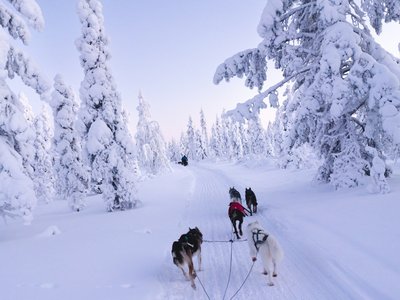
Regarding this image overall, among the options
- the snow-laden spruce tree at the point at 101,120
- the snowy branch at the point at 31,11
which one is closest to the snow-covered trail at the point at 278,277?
the snowy branch at the point at 31,11

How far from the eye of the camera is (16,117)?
11.5 m

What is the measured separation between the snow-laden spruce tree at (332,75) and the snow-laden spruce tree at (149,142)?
37897 mm

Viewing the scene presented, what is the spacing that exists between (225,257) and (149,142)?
1771 inches

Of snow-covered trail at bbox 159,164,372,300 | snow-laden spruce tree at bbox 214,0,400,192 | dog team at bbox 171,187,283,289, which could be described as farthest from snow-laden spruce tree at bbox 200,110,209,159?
dog team at bbox 171,187,283,289

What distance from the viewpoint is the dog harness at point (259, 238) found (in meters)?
6.79

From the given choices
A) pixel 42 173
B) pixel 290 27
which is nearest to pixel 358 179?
pixel 290 27

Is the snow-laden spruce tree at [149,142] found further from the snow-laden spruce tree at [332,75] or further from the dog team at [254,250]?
the dog team at [254,250]

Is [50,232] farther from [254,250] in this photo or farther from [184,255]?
[254,250]

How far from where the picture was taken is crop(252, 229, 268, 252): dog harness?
267 inches

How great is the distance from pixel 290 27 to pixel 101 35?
36.5 ft

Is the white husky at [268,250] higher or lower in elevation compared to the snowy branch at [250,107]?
lower

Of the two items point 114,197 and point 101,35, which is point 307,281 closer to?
point 114,197

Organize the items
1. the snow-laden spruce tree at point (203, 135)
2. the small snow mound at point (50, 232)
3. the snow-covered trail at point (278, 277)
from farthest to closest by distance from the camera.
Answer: the snow-laden spruce tree at point (203, 135), the small snow mound at point (50, 232), the snow-covered trail at point (278, 277)

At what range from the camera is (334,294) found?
604cm
